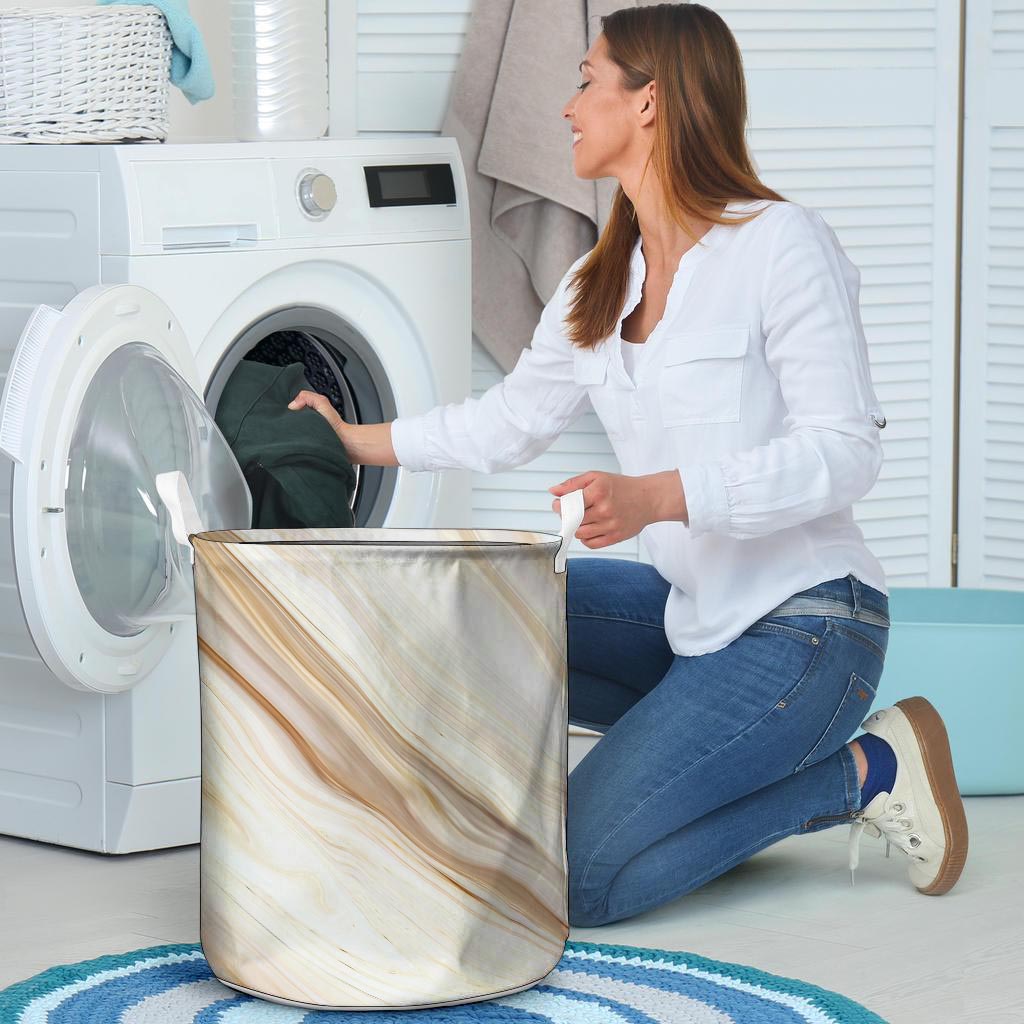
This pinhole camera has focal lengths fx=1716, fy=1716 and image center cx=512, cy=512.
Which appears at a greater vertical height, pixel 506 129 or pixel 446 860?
pixel 506 129

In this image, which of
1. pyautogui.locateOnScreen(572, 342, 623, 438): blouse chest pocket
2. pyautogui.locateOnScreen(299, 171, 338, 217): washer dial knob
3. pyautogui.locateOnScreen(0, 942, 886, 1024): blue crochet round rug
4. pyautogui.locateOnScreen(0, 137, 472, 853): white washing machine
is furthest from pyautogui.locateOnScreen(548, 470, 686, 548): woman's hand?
pyautogui.locateOnScreen(299, 171, 338, 217): washer dial knob

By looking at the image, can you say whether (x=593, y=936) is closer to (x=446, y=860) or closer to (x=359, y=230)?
(x=446, y=860)

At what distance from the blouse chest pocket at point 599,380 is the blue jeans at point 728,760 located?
285mm

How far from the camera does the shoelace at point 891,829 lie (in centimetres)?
191

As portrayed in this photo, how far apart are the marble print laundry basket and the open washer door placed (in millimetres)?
337

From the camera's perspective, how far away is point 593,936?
70.4 inches

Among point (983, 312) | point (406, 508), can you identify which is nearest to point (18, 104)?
point (406, 508)

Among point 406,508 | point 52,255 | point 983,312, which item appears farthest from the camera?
point 983,312

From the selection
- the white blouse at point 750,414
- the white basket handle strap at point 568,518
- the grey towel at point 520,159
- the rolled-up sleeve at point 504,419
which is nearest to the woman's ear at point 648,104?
the white blouse at point 750,414

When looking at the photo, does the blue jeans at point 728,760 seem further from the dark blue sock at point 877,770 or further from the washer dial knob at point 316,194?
the washer dial knob at point 316,194

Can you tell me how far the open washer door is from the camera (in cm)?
178

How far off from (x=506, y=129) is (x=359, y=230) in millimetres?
445

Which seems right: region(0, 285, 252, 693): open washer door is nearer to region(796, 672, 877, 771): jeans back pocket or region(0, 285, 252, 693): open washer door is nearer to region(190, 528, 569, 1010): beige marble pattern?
region(190, 528, 569, 1010): beige marble pattern

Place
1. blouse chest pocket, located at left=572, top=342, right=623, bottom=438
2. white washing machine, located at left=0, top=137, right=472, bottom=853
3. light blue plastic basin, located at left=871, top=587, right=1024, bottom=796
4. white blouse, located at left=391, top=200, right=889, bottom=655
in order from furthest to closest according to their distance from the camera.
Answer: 1. light blue plastic basin, located at left=871, top=587, right=1024, bottom=796
2. blouse chest pocket, located at left=572, top=342, right=623, bottom=438
3. white washing machine, located at left=0, top=137, right=472, bottom=853
4. white blouse, located at left=391, top=200, right=889, bottom=655
